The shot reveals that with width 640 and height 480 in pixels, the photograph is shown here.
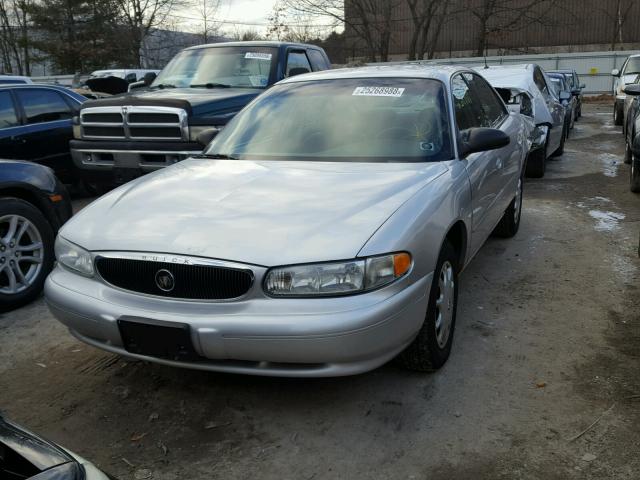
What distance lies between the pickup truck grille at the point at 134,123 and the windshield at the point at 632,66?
542 inches

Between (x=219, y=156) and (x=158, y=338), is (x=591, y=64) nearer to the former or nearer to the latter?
(x=219, y=156)

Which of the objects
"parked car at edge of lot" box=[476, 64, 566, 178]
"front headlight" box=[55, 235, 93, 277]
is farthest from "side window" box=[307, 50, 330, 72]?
"front headlight" box=[55, 235, 93, 277]

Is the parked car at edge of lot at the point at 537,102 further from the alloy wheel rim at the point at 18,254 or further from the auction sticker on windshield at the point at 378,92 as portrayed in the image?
the alloy wheel rim at the point at 18,254

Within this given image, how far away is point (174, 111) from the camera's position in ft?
22.6

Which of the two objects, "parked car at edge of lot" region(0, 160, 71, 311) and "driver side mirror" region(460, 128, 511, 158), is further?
"parked car at edge of lot" region(0, 160, 71, 311)

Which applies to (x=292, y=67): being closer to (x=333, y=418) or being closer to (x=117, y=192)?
→ (x=117, y=192)

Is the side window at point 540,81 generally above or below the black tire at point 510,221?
above

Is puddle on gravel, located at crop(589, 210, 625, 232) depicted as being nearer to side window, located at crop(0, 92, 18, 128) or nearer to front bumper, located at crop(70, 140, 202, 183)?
front bumper, located at crop(70, 140, 202, 183)

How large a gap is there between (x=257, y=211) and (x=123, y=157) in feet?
14.9

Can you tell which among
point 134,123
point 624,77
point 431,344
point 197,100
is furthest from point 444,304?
point 624,77

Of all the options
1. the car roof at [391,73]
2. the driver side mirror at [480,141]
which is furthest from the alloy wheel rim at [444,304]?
the car roof at [391,73]

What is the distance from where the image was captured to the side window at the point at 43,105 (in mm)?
7574

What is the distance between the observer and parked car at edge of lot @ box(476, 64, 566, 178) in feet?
29.0

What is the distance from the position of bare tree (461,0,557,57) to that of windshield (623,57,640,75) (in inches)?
827
